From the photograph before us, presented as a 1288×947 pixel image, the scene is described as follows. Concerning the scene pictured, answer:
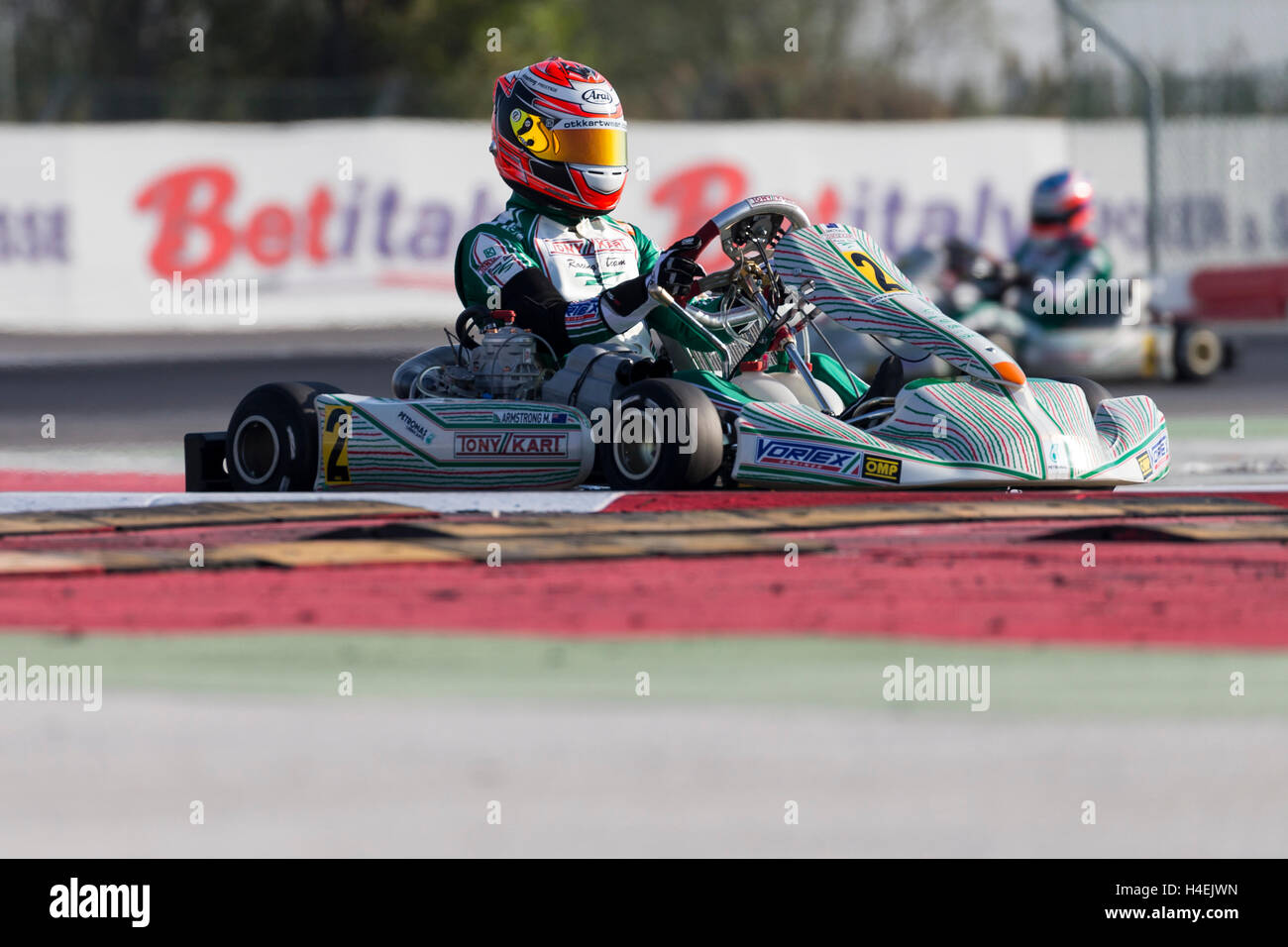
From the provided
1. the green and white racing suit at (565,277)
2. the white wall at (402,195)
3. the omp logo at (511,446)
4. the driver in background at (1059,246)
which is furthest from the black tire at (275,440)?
the white wall at (402,195)

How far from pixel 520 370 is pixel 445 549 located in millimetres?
1711

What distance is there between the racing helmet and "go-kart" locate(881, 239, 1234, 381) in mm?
389

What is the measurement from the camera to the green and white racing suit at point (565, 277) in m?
6.50

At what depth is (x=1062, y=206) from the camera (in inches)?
527

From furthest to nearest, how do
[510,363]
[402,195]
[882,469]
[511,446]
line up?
[402,195]
[510,363]
[511,446]
[882,469]

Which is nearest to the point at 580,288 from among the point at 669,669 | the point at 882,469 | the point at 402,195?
the point at 882,469

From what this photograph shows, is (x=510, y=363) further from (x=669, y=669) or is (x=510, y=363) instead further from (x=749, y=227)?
(x=669, y=669)

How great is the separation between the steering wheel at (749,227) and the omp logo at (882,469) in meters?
0.78

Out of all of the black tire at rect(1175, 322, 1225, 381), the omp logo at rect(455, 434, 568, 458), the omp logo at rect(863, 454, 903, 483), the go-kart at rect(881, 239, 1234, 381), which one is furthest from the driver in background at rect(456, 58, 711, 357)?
the black tire at rect(1175, 322, 1225, 381)

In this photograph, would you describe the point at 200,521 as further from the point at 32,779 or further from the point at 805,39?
the point at 805,39

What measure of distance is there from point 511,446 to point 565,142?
1.07 meters

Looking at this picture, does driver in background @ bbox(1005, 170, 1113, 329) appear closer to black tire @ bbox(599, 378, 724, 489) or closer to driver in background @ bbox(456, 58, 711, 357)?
driver in background @ bbox(456, 58, 711, 357)

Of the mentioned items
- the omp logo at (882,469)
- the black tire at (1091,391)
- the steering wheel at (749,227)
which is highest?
the steering wheel at (749,227)

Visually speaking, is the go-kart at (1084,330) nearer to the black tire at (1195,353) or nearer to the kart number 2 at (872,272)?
the black tire at (1195,353)
